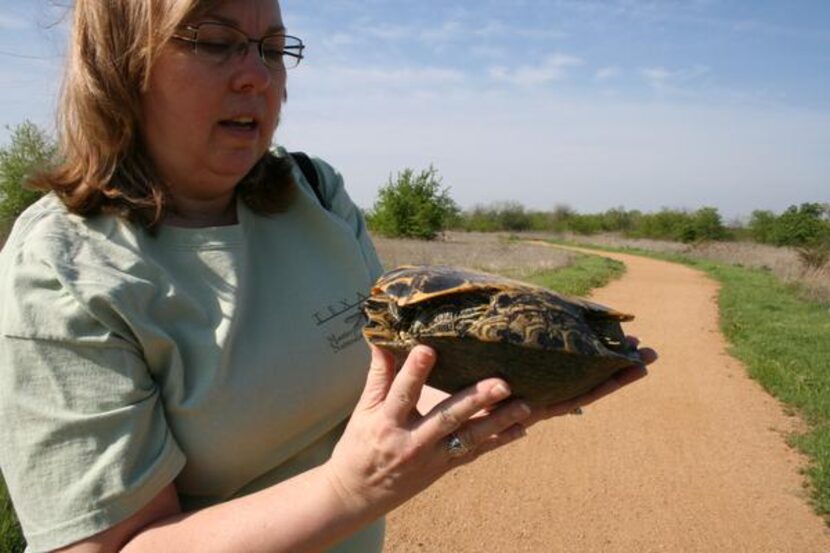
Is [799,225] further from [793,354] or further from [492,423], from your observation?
[492,423]

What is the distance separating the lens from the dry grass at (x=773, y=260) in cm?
1921

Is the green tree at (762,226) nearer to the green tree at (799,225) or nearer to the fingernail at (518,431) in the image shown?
the green tree at (799,225)

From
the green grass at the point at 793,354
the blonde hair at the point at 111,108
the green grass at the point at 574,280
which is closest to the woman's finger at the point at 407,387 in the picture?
the blonde hair at the point at 111,108

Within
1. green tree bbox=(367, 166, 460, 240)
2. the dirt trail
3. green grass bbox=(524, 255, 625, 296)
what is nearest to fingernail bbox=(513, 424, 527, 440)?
the dirt trail

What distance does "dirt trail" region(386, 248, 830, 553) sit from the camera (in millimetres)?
4711

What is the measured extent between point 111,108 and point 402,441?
1175 millimetres

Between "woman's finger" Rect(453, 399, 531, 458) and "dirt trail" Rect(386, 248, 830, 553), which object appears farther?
"dirt trail" Rect(386, 248, 830, 553)

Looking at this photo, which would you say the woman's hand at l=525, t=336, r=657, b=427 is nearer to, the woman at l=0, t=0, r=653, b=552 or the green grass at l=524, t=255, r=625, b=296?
the woman at l=0, t=0, r=653, b=552

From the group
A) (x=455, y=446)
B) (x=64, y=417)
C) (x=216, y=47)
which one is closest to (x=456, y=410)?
(x=455, y=446)

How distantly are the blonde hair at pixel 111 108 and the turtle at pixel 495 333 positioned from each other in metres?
0.73

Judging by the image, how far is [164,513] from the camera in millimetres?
1503

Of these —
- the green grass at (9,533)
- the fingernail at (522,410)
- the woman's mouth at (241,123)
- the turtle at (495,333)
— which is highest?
the woman's mouth at (241,123)

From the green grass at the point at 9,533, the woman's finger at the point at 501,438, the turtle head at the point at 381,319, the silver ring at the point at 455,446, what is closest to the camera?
the silver ring at the point at 455,446

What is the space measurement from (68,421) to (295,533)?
1.86 ft
